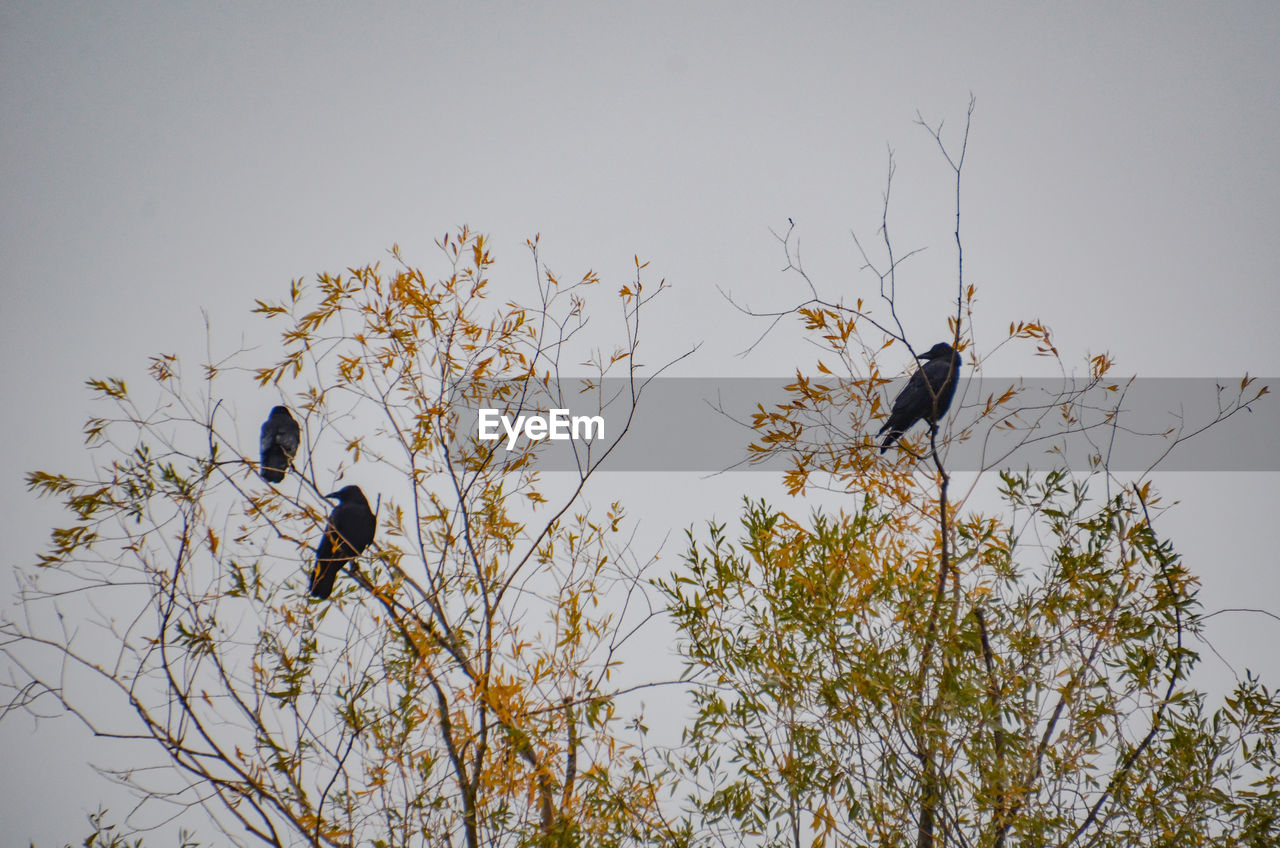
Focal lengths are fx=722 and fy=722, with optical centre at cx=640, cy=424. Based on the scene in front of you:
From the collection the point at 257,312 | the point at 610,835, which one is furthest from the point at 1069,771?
the point at 257,312

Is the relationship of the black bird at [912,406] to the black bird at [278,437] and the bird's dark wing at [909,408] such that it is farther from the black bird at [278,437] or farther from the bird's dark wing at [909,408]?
the black bird at [278,437]

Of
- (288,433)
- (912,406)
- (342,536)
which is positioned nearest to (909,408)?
(912,406)

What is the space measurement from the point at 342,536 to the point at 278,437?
69.1 inches

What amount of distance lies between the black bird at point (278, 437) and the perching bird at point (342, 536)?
0.63 meters

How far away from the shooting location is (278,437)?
469 centimetres

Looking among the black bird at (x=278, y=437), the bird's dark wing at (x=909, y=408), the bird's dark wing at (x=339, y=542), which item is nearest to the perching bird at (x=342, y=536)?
the bird's dark wing at (x=339, y=542)

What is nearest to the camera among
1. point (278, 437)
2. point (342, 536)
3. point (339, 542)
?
point (342, 536)

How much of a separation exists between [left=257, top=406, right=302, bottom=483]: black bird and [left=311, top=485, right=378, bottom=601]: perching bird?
631 mm

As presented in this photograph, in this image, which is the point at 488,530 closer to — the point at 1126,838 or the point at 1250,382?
the point at 1126,838

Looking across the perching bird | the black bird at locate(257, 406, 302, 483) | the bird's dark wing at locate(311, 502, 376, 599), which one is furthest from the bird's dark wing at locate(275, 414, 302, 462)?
the bird's dark wing at locate(311, 502, 376, 599)

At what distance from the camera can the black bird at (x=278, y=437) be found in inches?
181

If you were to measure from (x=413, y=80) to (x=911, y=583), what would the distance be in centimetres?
8611

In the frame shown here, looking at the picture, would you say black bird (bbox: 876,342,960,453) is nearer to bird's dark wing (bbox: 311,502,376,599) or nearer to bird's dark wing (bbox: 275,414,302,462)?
bird's dark wing (bbox: 311,502,376,599)

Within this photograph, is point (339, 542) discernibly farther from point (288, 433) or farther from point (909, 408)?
point (909, 408)
